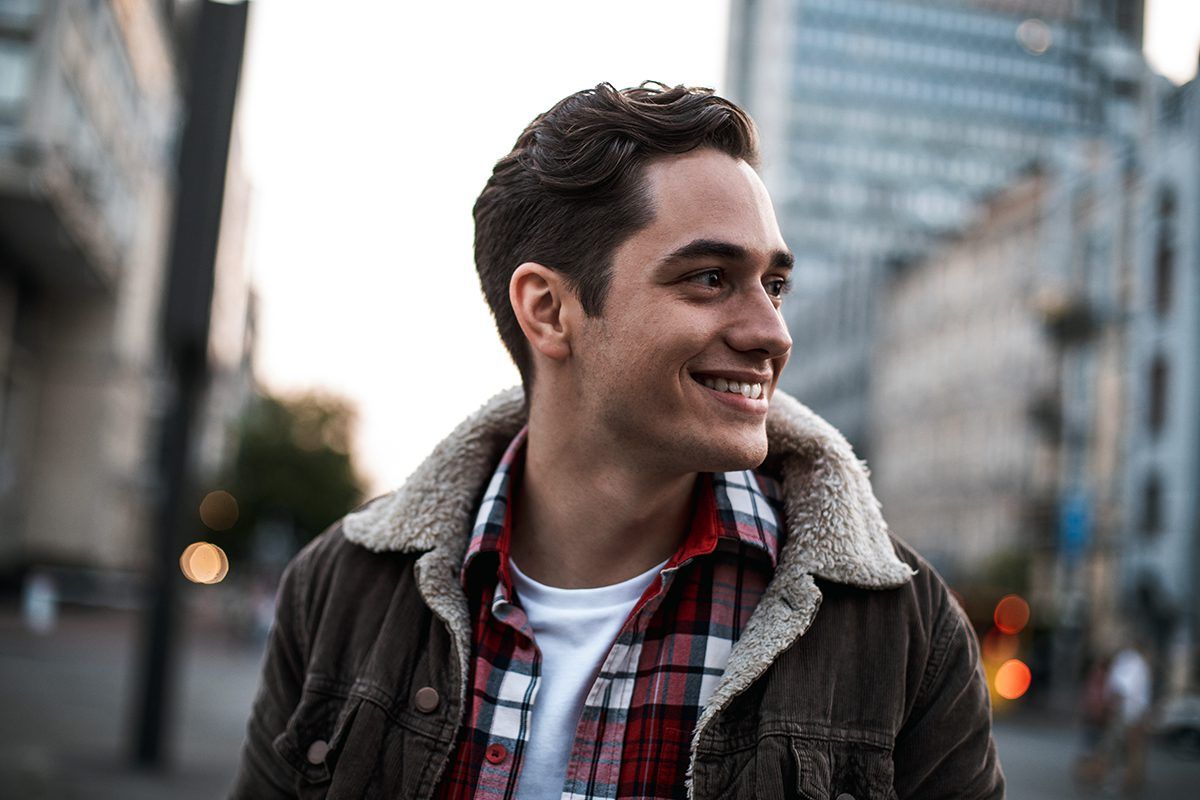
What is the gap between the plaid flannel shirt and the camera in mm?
2264

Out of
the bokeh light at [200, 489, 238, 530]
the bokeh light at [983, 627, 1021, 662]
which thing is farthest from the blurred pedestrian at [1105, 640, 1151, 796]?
the bokeh light at [200, 489, 238, 530]

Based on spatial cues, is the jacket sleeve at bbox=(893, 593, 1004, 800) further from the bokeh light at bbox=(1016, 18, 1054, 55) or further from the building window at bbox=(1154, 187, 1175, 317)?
the bokeh light at bbox=(1016, 18, 1054, 55)

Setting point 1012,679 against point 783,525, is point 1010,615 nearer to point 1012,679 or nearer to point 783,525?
point 1012,679

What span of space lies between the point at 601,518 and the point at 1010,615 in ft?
106

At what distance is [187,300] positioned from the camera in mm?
9203

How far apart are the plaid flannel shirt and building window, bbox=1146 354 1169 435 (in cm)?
3734

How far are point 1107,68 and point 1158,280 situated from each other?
27851 millimetres

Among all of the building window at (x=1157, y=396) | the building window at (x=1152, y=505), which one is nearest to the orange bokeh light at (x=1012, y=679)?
the building window at (x=1152, y=505)

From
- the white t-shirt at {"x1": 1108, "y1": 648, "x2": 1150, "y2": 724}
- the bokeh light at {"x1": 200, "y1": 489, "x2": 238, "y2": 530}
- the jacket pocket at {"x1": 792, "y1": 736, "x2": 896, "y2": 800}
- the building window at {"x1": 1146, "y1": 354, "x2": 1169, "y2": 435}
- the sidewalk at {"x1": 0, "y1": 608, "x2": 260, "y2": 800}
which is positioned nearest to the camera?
the jacket pocket at {"x1": 792, "y1": 736, "x2": 896, "y2": 800}

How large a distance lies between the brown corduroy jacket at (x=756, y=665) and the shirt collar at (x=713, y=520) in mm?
41

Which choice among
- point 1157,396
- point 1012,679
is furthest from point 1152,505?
point 1012,679

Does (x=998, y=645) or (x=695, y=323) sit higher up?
(x=695, y=323)

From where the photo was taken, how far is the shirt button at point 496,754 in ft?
7.59

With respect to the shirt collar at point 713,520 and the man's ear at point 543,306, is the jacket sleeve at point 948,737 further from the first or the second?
the man's ear at point 543,306
